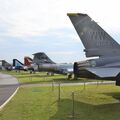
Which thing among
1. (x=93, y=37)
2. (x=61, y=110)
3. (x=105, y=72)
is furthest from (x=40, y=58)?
(x=61, y=110)

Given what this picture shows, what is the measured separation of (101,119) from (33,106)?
5.05 m

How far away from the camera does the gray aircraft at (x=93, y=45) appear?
20.6m

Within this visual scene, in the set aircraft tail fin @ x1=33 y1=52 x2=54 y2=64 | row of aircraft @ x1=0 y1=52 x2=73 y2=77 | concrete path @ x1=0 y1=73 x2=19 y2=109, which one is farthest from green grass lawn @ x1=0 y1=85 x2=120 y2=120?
aircraft tail fin @ x1=33 y1=52 x2=54 y2=64

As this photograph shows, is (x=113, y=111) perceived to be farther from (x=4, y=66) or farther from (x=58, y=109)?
(x=4, y=66)

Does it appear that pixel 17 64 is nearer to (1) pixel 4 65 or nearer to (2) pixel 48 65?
(1) pixel 4 65

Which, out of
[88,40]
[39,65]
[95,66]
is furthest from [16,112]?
[39,65]

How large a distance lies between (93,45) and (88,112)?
5.86m

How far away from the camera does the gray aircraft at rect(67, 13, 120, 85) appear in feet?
67.6

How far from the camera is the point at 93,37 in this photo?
2167cm

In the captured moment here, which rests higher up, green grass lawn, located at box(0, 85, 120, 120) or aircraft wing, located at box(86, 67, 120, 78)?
aircraft wing, located at box(86, 67, 120, 78)

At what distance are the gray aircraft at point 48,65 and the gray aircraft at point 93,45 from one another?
33729 millimetres

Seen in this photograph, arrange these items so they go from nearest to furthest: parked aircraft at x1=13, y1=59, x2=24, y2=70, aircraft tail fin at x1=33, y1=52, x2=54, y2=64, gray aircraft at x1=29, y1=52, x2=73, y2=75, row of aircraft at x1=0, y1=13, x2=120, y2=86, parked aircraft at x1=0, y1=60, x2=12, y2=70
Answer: row of aircraft at x1=0, y1=13, x2=120, y2=86
gray aircraft at x1=29, y1=52, x2=73, y2=75
aircraft tail fin at x1=33, y1=52, x2=54, y2=64
parked aircraft at x1=13, y1=59, x2=24, y2=70
parked aircraft at x1=0, y1=60, x2=12, y2=70

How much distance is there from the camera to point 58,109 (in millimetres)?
17844

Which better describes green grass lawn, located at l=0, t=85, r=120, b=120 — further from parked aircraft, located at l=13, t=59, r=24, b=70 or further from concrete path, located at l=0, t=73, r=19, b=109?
parked aircraft, located at l=13, t=59, r=24, b=70
